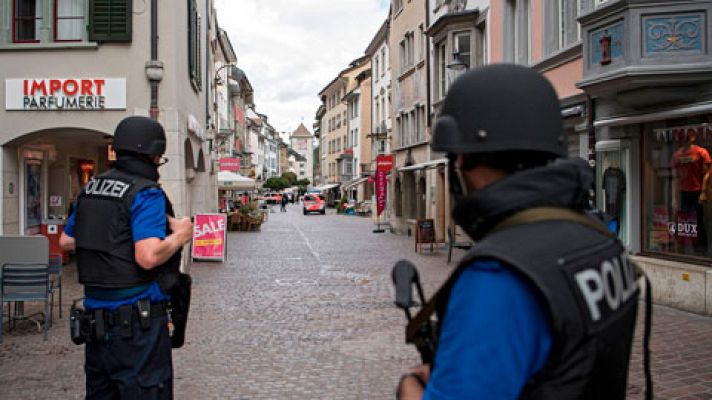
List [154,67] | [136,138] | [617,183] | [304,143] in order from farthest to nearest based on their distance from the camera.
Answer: [304,143] < [154,67] < [617,183] < [136,138]

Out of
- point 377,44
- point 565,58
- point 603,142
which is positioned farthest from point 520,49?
point 377,44

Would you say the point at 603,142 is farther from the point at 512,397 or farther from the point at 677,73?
the point at 512,397

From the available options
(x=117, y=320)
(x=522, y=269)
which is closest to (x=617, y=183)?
(x=117, y=320)

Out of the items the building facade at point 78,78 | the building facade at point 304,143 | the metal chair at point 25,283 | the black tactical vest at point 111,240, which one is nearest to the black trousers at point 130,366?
the black tactical vest at point 111,240

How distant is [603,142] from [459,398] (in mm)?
11141

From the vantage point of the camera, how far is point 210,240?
17078 millimetres

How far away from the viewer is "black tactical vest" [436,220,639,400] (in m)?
1.46

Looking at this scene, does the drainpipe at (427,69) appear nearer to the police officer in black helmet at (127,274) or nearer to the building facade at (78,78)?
the building facade at (78,78)

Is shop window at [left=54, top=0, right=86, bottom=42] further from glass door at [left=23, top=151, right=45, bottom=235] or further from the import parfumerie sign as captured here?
glass door at [left=23, top=151, right=45, bottom=235]

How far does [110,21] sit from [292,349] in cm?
834

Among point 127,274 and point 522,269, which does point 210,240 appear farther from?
point 522,269

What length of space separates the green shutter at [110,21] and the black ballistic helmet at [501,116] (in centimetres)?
1285

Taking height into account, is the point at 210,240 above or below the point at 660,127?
below

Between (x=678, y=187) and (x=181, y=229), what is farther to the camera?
(x=678, y=187)
